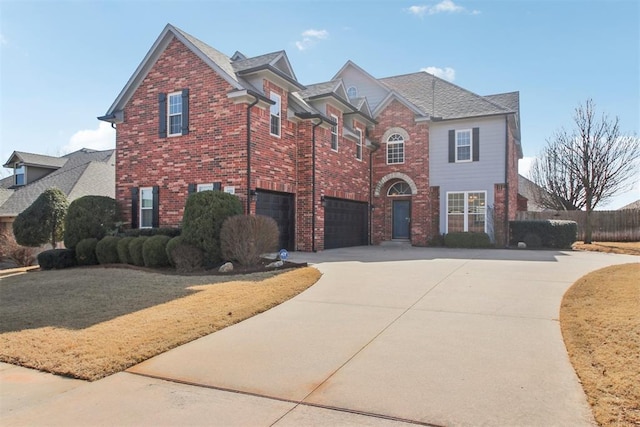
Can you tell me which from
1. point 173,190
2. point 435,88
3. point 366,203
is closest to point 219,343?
point 173,190

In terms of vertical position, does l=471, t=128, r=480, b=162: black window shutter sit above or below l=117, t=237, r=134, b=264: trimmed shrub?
above

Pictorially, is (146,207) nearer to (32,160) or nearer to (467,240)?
(467,240)

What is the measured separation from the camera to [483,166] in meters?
19.8

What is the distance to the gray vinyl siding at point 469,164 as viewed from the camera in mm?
19484

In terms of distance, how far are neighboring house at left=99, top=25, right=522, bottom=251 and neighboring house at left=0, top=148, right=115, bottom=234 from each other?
906 cm

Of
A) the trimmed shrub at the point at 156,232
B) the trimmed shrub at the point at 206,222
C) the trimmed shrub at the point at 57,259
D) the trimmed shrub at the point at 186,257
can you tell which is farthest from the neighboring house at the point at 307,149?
the trimmed shrub at the point at 57,259

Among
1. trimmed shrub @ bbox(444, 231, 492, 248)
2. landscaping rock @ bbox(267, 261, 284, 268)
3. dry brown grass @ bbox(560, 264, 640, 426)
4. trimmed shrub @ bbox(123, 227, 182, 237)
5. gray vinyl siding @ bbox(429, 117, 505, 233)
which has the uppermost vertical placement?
gray vinyl siding @ bbox(429, 117, 505, 233)

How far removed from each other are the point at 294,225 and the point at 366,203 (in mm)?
6379

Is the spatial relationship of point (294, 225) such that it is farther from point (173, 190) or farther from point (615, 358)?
point (615, 358)

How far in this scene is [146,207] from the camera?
15508 millimetres

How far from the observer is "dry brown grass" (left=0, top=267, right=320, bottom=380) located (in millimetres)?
4699

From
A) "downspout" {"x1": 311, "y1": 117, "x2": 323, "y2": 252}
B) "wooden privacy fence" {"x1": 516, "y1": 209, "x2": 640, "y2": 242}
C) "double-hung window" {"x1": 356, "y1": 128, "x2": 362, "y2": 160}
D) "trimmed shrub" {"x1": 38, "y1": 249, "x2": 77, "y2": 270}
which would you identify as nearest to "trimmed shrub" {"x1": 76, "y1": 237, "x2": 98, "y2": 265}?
"trimmed shrub" {"x1": 38, "y1": 249, "x2": 77, "y2": 270}

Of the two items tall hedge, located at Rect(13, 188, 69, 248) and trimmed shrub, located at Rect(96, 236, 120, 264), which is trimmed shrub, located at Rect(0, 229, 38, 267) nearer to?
tall hedge, located at Rect(13, 188, 69, 248)

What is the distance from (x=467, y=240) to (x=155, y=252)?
13676mm
